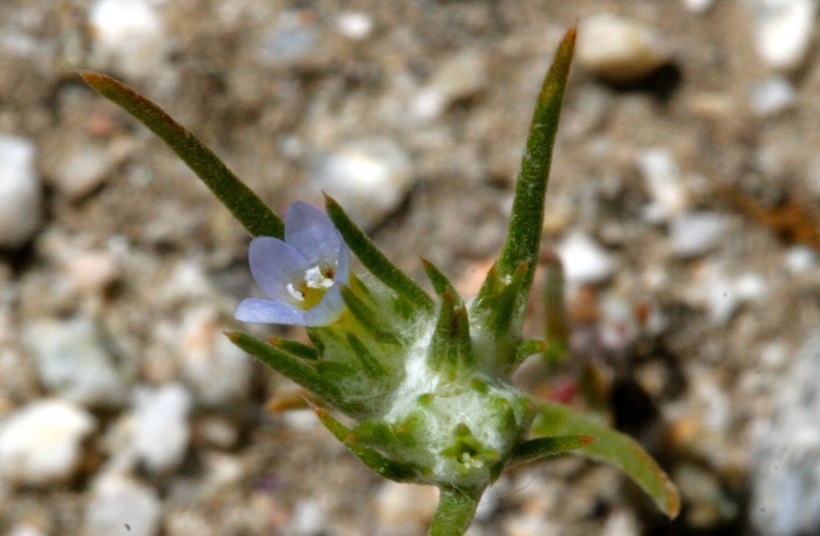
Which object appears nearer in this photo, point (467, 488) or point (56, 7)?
point (467, 488)

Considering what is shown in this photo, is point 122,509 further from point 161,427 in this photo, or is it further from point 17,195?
point 17,195

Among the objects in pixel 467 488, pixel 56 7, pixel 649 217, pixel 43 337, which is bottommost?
pixel 467 488

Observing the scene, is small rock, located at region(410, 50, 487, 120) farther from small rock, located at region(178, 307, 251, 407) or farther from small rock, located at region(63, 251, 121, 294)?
small rock, located at region(63, 251, 121, 294)

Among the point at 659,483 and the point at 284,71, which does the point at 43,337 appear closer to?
the point at 284,71

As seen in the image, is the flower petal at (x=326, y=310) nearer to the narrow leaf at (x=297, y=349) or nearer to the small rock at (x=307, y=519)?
the narrow leaf at (x=297, y=349)

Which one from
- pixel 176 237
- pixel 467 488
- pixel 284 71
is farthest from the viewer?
pixel 284 71

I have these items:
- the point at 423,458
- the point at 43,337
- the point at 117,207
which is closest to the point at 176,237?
the point at 117,207
